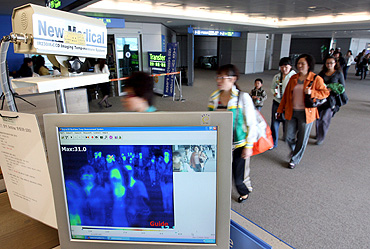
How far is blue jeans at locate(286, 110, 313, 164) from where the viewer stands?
3.43m

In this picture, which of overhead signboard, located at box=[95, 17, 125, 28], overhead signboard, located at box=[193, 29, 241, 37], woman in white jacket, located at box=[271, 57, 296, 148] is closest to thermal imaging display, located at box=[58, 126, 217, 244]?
woman in white jacket, located at box=[271, 57, 296, 148]

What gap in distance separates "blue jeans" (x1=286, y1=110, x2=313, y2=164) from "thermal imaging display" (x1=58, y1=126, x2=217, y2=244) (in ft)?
10.3

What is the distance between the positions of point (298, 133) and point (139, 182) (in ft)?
11.1

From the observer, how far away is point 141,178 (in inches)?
26.9

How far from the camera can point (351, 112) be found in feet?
22.5

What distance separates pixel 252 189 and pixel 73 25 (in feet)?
9.26

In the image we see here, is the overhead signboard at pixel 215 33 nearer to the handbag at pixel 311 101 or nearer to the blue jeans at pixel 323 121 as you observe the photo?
the blue jeans at pixel 323 121

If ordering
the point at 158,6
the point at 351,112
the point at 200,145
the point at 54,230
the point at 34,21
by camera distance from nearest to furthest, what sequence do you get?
the point at 200,145, the point at 34,21, the point at 54,230, the point at 351,112, the point at 158,6

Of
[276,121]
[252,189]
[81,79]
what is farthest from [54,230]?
[276,121]

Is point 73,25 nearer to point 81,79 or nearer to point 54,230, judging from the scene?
point 81,79

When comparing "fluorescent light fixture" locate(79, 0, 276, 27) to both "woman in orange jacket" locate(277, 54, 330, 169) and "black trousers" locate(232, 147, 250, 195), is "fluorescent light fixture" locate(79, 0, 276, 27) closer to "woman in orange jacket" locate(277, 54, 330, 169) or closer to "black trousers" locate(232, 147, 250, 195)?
"woman in orange jacket" locate(277, 54, 330, 169)

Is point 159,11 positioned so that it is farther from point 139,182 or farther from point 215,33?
point 139,182

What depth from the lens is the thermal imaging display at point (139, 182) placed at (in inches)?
25.9

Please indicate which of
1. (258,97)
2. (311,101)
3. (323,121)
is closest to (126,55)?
(258,97)
